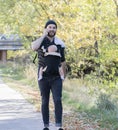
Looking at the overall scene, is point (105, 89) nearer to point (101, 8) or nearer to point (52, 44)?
point (101, 8)

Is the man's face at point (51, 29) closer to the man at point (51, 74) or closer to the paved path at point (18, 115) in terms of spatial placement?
the man at point (51, 74)

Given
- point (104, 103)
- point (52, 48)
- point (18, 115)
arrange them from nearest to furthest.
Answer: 1. point (52, 48)
2. point (18, 115)
3. point (104, 103)

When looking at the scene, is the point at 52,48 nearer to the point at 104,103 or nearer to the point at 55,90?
the point at 55,90

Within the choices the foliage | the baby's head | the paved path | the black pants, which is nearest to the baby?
the baby's head

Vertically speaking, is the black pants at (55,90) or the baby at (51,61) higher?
the baby at (51,61)

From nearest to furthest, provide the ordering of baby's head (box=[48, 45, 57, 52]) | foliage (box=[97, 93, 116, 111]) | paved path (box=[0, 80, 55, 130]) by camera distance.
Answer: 1. baby's head (box=[48, 45, 57, 52])
2. paved path (box=[0, 80, 55, 130])
3. foliage (box=[97, 93, 116, 111])

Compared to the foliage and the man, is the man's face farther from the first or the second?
the foliage

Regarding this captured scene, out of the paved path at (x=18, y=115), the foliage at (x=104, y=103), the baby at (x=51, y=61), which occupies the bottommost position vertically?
the paved path at (x=18, y=115)

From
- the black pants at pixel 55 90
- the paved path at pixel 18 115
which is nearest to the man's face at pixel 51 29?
the black pants at pixel 55 90

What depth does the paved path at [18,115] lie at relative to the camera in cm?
823

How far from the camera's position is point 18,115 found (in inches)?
384

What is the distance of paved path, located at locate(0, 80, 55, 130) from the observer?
8234 millimetres

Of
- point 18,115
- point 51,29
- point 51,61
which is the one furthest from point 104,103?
point 51,29

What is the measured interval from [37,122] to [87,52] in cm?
872
